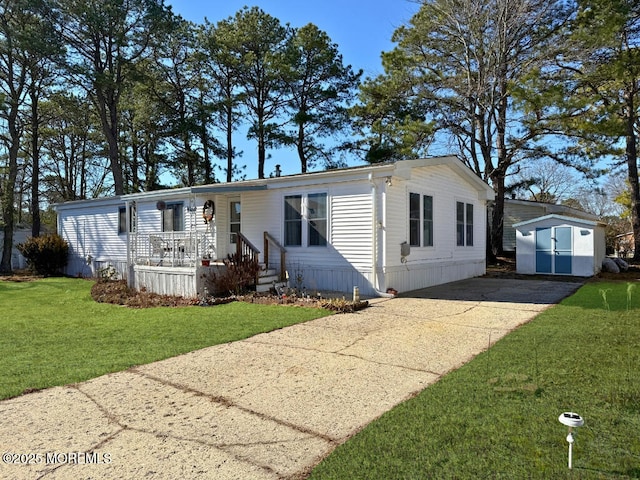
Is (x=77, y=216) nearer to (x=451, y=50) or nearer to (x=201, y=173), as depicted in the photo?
(x=201, y=173)

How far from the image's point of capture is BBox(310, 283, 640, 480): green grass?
2.61 metres

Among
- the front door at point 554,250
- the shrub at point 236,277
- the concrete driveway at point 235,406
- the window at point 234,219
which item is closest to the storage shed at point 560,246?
the front door at point 554,250

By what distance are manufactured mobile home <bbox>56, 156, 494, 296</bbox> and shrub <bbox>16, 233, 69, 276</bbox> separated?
18.3 feet

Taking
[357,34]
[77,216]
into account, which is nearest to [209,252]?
[77,216]

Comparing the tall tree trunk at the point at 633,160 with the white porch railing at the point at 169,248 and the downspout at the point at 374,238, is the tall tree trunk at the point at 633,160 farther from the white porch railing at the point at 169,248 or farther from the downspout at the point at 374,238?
the white porch railing at the point at 169,248

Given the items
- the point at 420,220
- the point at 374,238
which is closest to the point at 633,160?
the point at 420,220

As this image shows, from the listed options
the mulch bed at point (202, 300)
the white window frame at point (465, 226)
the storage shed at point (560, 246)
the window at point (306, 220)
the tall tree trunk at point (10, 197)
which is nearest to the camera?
the mulch bed at point (202, 300)

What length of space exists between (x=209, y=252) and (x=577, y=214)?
67.8 ft

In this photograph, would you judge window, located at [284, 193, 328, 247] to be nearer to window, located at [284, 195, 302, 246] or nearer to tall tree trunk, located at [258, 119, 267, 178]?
window, located at [284, 195, 302, 246]

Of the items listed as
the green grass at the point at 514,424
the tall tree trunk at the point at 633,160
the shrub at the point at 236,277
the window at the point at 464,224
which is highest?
the tall tree trunk at the point at 633,160

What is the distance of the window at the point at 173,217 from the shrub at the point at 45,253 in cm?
700

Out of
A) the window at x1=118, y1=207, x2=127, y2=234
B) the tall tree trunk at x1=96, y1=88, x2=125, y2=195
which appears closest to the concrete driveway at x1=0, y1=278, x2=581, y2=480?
the window at x1=118, y1=207, x2=127, y2=234

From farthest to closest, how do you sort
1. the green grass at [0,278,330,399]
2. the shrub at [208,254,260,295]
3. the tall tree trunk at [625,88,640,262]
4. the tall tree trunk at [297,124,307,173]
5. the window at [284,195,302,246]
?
the tall tree trunk at [297,124,307,173]
the tall tree trunk at [625,88,640,262]
the window at [284,195,302,246]
the shrub at [208,254,260,295]
the green grass at [0,278,330,399]

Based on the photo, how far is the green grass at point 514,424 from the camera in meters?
2.61
